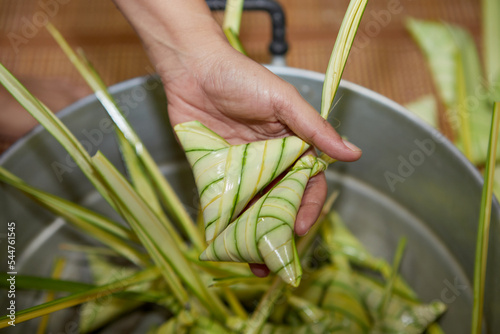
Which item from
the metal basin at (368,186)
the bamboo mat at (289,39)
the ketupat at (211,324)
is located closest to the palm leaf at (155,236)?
the ketupat at (211,324)

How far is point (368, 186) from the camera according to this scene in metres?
0.43

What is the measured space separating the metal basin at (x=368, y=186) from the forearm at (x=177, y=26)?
37mm

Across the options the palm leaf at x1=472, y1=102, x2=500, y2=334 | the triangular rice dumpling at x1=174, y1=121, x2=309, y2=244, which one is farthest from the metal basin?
the triangular rice dumpling at x1=174, y1=121, x2=309, y2=244

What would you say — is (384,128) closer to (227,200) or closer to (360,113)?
(360,113)

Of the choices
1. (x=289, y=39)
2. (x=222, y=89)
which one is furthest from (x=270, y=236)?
(x=289, y=39)

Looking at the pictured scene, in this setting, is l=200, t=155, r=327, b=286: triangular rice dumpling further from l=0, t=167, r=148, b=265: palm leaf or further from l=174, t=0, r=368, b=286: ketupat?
l=0, t=167, r=148, b=265: palm leaf

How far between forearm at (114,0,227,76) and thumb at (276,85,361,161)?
105 mm

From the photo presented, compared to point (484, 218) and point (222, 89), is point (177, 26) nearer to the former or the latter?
point (222, 89)

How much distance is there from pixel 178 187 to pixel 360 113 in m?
0.21

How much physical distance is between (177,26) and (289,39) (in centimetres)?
30

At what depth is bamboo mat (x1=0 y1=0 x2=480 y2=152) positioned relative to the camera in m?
0.58

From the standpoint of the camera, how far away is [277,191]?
0.84 ft

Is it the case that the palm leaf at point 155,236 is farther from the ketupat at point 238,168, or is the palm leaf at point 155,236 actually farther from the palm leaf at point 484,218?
the palm leaf at point 484,218

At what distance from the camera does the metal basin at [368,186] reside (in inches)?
13.4
